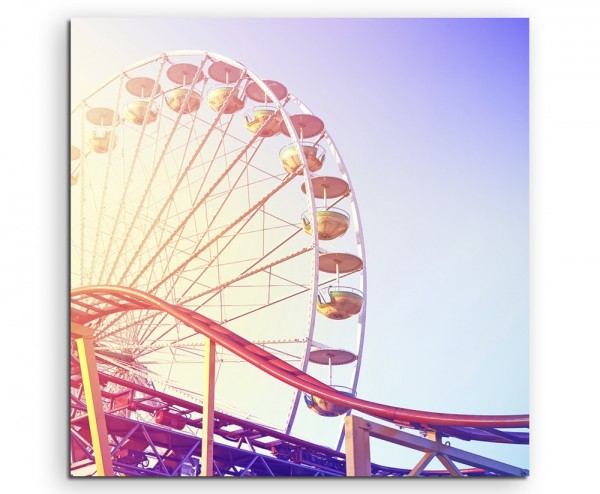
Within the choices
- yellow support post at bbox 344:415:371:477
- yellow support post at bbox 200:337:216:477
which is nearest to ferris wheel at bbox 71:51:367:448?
yellow support post at bbox 200:337:216:477

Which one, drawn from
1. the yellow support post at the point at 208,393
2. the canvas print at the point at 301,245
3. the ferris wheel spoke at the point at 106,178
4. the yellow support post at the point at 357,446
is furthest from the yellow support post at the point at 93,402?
the yellow support post at the point at 357,446

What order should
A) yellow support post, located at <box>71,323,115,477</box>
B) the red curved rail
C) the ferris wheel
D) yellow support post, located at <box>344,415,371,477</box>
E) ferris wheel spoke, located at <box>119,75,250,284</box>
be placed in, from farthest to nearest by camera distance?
1. ferris wheel spoke, located at <box>119,75,250,284</box>
2. the ferris wheel
3. yellow support post, located at <box>71,323,115,477</box>
4. yellow support post, located at <box>344,415,371,477</box>
5. the red curved rail

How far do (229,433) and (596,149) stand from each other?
3.44 m

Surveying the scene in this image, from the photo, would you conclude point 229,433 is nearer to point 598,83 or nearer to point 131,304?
point 131,304

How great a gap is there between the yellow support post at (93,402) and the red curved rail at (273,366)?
95 mm

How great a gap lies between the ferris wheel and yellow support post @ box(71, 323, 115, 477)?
150 centimetres

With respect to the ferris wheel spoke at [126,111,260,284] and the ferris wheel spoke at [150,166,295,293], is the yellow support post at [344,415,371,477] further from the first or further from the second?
the ferris wheel spoke at [126,111,260,284]

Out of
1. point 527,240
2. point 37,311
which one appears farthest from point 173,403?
point 527,240

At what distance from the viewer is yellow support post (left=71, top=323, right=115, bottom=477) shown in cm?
630

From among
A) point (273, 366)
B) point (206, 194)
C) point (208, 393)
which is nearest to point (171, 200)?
point (206, 194)

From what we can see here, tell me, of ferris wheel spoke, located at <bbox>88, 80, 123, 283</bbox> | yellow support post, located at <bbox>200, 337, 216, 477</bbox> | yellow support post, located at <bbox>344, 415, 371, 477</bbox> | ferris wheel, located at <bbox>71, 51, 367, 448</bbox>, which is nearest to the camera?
yellow support post, located at <bbox>344, 415, 371, 477</bbox>

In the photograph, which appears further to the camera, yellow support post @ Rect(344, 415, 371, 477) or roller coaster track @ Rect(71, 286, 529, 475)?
yellow support post @ Rect(344, 415, 371, 477)

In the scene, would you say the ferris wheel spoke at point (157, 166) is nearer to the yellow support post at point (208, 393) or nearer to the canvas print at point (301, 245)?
the canvas print at point (301, 245)

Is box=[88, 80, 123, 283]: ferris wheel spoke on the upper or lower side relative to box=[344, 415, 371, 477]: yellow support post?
upper
